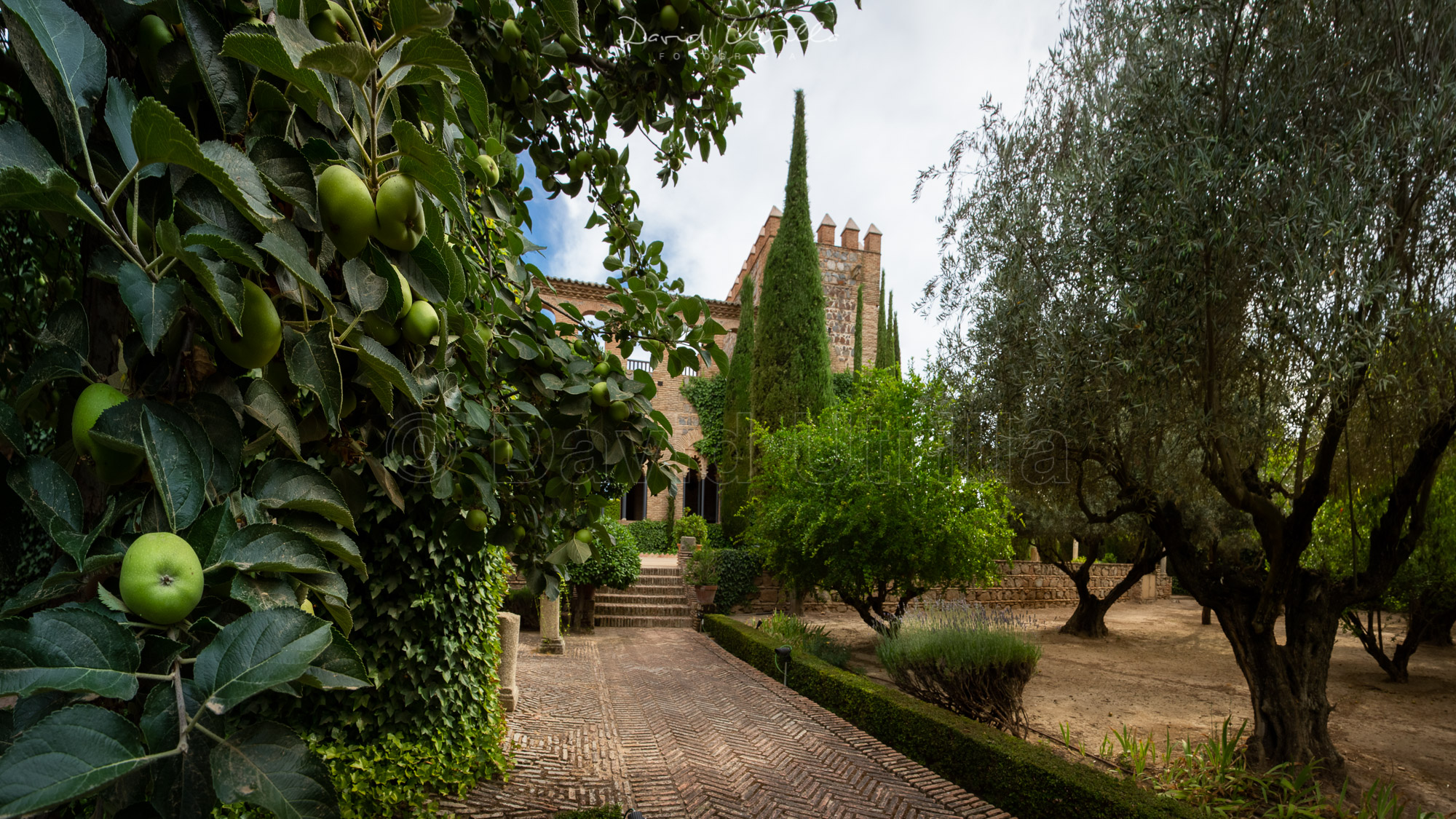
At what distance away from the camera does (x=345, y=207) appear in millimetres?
610

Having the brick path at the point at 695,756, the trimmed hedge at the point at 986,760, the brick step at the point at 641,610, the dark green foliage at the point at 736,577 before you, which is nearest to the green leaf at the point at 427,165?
the brick path at the point at 695,756

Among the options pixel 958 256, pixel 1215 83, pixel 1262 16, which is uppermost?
pixel 1262 16

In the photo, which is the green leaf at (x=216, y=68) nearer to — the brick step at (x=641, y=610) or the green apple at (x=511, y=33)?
the green apple at (x=511, y=33)

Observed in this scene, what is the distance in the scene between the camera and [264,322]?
0.60 meters

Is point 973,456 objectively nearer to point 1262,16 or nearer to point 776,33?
point 1262,16

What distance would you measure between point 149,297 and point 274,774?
0.37m

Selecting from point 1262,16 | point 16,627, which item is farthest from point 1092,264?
point 16,627

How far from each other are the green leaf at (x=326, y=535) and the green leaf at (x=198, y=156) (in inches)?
12.2

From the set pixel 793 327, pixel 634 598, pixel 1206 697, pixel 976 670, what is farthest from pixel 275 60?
pixel 793 327

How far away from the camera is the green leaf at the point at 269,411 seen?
0.64 m

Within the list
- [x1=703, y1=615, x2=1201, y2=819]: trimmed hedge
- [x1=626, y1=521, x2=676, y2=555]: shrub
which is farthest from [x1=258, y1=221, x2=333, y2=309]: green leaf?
[x1=626, y1=521, x2=676, y2=555]: shrub

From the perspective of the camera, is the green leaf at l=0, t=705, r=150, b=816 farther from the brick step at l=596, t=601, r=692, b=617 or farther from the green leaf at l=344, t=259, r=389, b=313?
the brick step at l=596, t=601, r=692, b=617

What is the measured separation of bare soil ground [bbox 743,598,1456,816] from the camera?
19.7 ft

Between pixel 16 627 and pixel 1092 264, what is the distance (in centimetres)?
549
